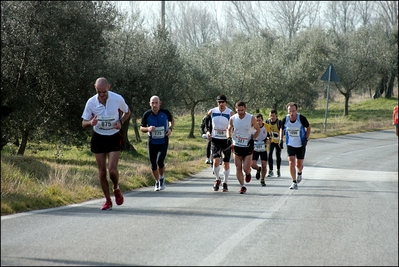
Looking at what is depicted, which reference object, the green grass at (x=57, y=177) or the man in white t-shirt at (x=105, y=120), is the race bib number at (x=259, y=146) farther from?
the man in white t-shirt at (x=105, y=120)

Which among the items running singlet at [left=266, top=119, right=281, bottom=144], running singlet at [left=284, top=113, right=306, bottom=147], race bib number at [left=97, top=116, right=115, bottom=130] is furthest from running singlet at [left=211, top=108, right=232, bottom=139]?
race bib number at [left=97, top=116, right=115, bottom=130]

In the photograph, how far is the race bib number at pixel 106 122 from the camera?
10.5 metres

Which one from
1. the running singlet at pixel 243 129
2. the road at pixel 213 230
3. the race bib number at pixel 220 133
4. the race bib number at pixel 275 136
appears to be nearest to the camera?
the road at pixel 213 230

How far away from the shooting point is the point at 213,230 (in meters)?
8.85

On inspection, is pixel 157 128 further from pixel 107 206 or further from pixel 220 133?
pixel 107 206

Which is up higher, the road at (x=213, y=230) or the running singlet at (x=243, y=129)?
the running singlet at (x=243, y=129)

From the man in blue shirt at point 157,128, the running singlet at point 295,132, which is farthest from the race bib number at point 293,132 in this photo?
the man in blue shirt at point 157,128

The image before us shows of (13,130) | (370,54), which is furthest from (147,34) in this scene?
(370,54)

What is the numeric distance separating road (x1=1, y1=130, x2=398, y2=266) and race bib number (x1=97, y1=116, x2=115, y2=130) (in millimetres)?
1277

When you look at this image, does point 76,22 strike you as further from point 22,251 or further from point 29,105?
point 22,251

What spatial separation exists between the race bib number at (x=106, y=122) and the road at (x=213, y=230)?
1277 mm

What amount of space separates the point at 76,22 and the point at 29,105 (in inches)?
143

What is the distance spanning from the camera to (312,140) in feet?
128

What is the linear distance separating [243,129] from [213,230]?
5402 millimetres
